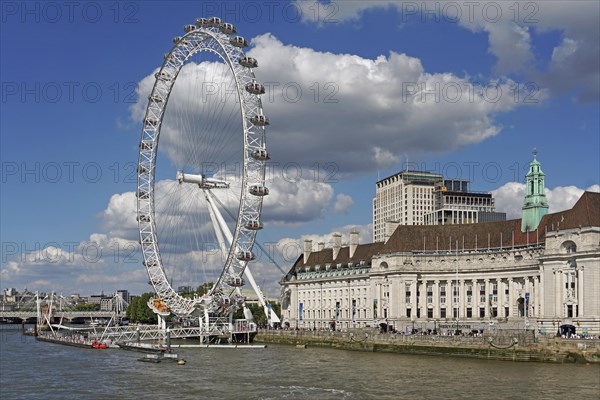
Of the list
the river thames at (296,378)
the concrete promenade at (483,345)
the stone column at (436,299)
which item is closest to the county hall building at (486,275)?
the stone column at (436,299)

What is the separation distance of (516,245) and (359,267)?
79.0 feet

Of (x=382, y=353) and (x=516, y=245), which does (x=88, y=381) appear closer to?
(x=382, y=353)

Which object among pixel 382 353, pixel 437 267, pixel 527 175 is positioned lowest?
pixel 382 353

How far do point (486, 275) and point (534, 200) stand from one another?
993cm

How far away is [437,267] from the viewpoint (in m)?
97.1

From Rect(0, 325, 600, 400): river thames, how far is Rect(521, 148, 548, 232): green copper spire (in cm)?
2749

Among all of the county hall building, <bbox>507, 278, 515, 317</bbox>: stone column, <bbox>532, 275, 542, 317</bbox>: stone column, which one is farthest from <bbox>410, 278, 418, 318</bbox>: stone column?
<bbox>532, 275, 542, 317</bbox>: stone column

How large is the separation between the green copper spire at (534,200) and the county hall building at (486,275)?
0.11 meters

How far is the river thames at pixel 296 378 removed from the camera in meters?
47.6

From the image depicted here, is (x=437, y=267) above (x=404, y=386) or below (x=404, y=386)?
above

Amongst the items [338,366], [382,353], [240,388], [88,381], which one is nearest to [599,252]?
[382,353]

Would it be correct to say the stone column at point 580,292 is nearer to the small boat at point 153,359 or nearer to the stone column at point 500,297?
the stone column at point 500,297

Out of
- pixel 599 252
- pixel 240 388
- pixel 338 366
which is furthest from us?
pixel 599 252

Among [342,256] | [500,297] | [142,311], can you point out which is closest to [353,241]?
[342,256]
